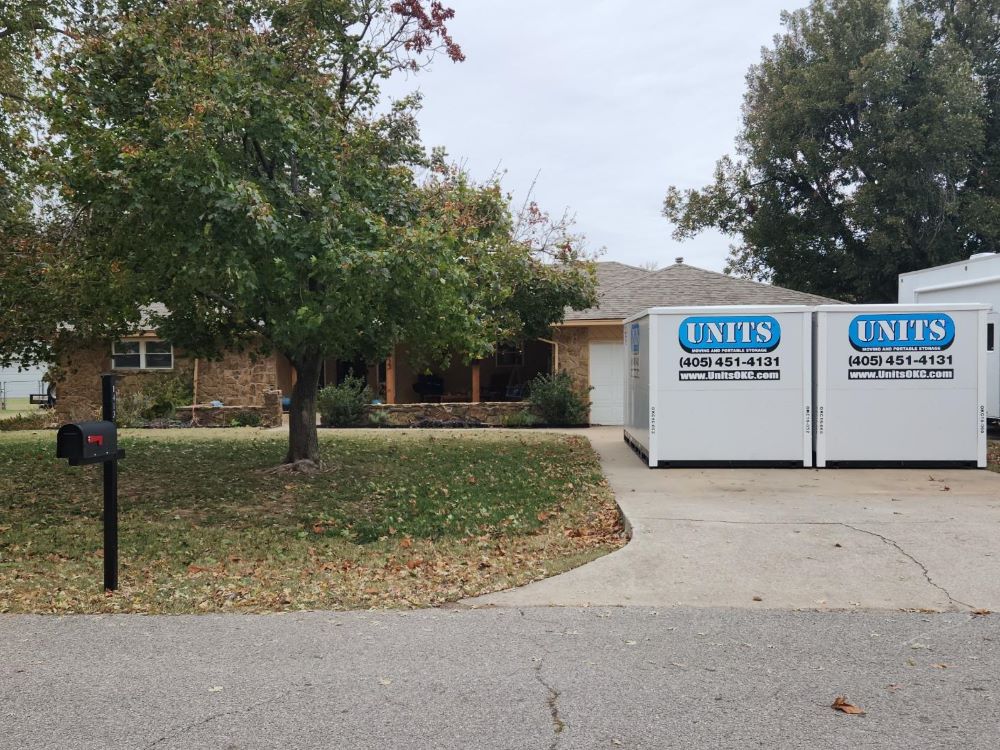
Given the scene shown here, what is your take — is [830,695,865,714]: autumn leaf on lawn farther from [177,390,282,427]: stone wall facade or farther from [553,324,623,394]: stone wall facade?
[177,390,282,427]: stone wall facade

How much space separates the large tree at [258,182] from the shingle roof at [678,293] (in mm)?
9031

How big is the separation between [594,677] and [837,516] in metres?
5.02

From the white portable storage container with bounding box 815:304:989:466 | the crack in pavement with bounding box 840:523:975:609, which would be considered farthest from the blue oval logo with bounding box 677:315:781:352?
the crack in pavement with bounding box 840:523:975:609

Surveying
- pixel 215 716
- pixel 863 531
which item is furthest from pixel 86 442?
pixel 863 531

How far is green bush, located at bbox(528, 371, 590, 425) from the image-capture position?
2036cm

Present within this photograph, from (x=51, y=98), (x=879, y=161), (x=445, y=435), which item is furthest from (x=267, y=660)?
(x=879, y=161)

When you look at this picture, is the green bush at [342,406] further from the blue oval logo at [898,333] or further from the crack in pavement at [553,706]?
the crack in pavement at [553,706]

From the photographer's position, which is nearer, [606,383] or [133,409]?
[606,383]

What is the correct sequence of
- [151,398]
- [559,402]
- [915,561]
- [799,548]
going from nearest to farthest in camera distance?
[915,561] < [799,548] < [559,402] < [151,398]

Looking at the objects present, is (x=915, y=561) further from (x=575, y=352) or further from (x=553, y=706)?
(x=575, y=352)

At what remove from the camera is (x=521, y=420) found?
2047 cm

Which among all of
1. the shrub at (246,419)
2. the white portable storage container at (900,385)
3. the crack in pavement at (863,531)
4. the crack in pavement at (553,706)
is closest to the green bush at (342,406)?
the shrub at (246,419)

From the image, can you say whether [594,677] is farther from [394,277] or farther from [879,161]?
[879,161]

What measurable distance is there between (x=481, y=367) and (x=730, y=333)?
593 inches
